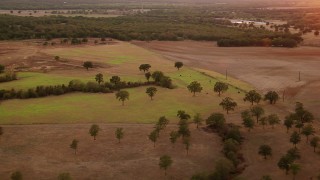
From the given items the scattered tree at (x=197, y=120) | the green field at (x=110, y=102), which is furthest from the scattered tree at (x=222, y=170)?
the green field at (x=110, y=102)

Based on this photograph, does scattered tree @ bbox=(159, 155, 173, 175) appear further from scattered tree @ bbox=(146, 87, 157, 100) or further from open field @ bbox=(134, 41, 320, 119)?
open field @ bbox=(134, 41, 320, 119)

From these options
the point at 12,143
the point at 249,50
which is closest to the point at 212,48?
the point at 249,50

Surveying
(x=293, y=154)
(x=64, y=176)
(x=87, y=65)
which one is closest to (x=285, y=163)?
(x=293, y=154)

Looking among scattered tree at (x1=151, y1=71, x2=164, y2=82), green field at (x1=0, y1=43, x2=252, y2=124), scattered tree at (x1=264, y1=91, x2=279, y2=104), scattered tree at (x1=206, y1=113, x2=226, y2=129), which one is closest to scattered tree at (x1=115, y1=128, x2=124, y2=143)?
green field at (x1=0, y1=43, x2=252, y2=124)

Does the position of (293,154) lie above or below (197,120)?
below

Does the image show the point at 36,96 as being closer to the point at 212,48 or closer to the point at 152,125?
the point at 152,125

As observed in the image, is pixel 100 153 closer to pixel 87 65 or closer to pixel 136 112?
pixel 136 112
